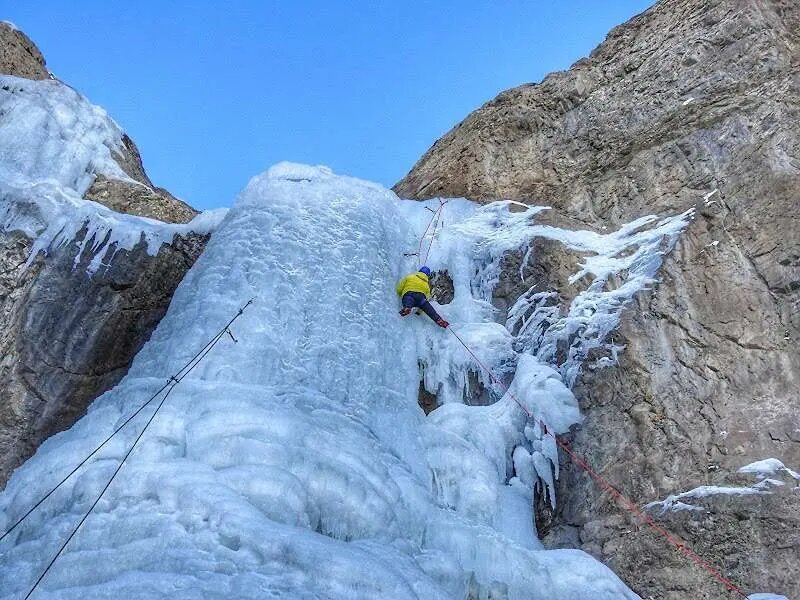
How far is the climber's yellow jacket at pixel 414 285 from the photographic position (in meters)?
8.59

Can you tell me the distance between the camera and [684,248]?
25.4 ft

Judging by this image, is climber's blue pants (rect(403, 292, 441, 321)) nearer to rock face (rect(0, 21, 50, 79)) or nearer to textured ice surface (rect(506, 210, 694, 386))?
textured ice surface (rect(506, 210, 694, 386))

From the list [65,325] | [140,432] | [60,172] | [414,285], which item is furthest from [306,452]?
[60,172]

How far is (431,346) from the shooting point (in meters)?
8.28

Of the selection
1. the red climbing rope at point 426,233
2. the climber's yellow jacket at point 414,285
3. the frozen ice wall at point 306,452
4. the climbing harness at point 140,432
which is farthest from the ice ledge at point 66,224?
the red climbing rope at point 426,233

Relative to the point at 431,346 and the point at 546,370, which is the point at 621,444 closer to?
A: the point at 546,370

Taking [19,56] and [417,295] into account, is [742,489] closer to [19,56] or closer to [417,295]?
[417,295]

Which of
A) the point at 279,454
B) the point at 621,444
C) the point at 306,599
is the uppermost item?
the point at 621,444

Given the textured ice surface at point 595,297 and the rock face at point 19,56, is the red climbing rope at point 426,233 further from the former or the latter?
the rock face at point 19,56

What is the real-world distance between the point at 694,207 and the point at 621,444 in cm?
302

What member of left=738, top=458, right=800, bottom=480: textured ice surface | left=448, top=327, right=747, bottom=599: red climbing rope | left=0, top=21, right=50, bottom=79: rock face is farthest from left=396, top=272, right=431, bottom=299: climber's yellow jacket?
left=0, top=21, right=50, bottom=79: rock face

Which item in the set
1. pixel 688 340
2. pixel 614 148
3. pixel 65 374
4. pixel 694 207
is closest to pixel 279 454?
pixel 65 374

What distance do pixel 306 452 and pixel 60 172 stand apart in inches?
225

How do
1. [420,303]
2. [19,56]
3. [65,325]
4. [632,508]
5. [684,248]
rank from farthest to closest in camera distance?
1. [19,56]
2. [420,303]
3. [684,248]
4. [65,325]
5. [632,508]
